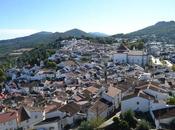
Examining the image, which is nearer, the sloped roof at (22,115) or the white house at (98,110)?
the white house at (98,110)

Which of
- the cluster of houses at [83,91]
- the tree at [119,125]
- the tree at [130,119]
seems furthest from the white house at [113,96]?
the tree at [119,125]

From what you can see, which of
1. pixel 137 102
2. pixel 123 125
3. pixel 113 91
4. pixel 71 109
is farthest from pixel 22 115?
pixel 123 125

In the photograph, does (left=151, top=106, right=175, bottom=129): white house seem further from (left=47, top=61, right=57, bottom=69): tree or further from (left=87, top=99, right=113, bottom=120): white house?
(left=47, top=61, right=57, bottom=69): tree

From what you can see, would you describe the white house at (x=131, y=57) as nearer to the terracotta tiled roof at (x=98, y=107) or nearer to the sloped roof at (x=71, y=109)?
the terracotta tiled roof at (x=98, y=107)

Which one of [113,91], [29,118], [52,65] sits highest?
[113,91]

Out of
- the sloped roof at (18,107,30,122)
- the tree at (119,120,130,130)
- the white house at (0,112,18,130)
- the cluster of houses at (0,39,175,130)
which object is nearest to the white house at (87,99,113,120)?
the cluster of houses at (0,39,175,130)

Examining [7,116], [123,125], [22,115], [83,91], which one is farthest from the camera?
[83,91]

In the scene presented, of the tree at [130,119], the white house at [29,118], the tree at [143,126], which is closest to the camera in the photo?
the tree at [143,126]

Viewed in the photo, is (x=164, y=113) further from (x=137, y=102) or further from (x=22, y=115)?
(x=22, y=115)

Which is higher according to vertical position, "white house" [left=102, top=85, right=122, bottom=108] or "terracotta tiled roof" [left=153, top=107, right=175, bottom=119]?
"terracotta tiled roof" [left=153, top=107, right=175, bottom=119]
